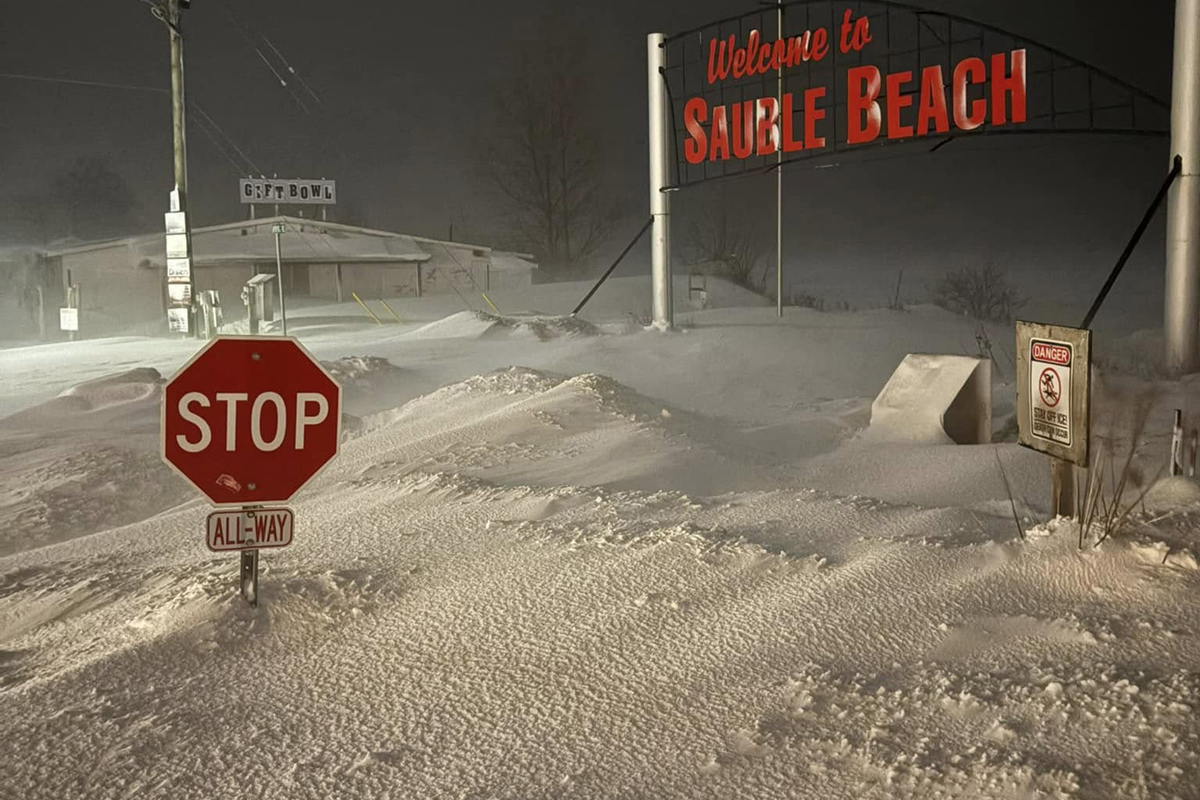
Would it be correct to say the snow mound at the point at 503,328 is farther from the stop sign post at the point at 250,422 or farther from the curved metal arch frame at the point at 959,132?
the stop sign post at the point at 250,422

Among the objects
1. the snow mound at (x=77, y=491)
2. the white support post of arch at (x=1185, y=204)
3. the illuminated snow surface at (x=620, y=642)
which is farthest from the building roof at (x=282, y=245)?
the illuminated snow surface at (x=620, y=642)

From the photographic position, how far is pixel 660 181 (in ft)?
66.5

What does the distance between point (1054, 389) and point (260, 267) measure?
38.8 meters

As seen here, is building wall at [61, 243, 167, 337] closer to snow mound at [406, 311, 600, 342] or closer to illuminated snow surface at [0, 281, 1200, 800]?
snow mound at [406, 311, 600, 342]

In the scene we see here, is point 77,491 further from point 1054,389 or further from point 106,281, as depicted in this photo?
point 106,281

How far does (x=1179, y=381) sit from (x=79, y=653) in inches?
508

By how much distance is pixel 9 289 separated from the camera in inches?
2007

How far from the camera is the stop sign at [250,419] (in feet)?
16.0

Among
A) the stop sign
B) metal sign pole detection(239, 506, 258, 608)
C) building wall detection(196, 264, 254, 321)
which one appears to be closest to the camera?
the stop sign

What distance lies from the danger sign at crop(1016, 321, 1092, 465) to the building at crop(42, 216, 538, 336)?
35360 millimetres

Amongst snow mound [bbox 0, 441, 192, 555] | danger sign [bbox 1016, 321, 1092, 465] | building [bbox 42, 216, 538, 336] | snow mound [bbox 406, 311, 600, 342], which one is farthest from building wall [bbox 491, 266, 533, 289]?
danger sign [bbox 1016, 321, 1092, 465]

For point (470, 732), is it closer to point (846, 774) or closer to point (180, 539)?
point (846, 774)

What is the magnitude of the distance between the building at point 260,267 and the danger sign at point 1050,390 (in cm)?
3543

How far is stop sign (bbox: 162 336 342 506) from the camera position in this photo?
16.0ft
